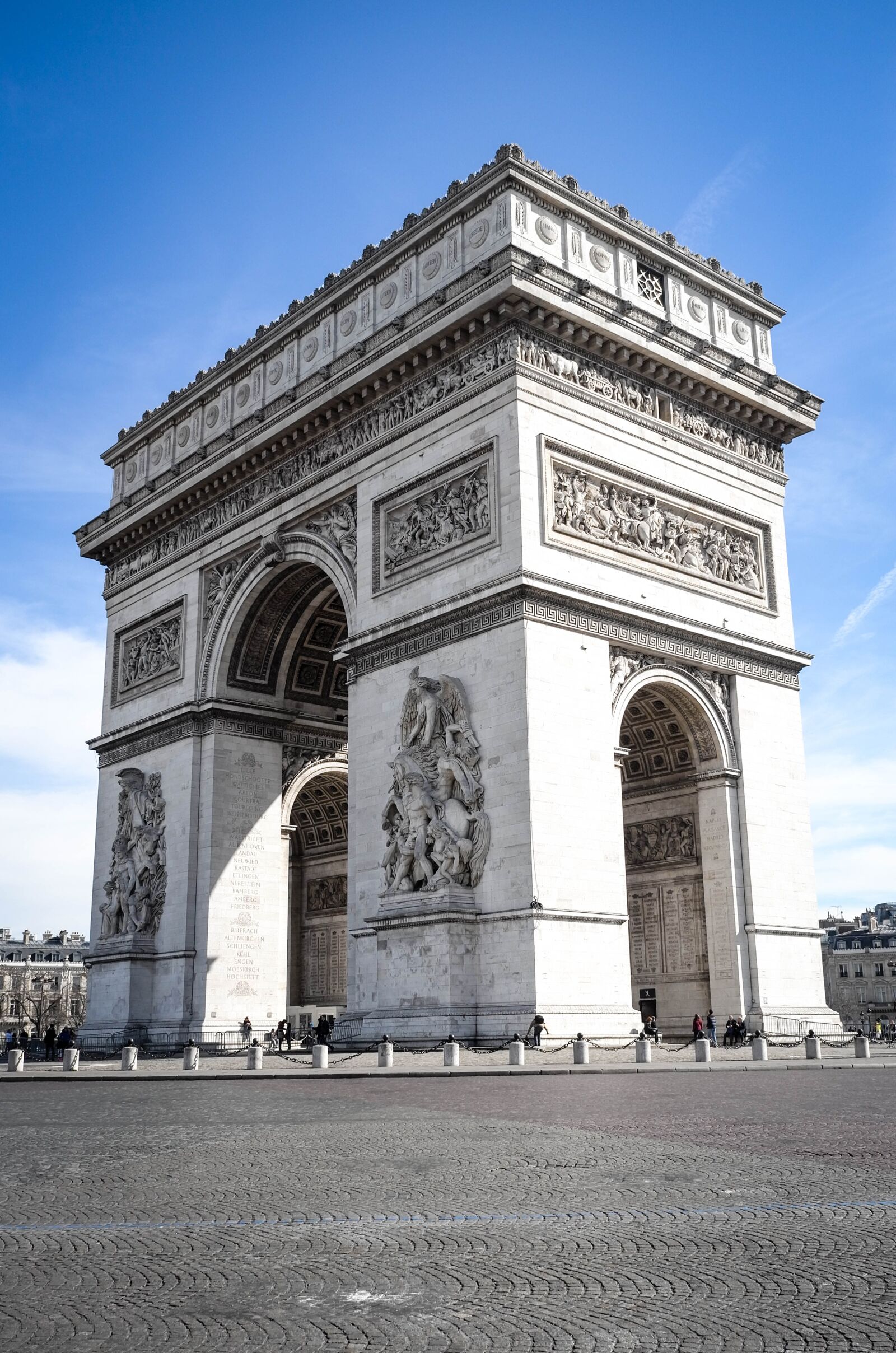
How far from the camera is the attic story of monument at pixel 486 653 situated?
24.6 meters

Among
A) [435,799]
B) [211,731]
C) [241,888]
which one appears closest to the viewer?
[435,799]

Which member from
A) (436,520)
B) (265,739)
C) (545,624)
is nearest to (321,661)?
(265,739)

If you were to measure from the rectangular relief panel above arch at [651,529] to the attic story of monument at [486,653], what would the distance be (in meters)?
0.07

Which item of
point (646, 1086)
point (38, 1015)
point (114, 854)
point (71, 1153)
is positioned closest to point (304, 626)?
point (114, 854)

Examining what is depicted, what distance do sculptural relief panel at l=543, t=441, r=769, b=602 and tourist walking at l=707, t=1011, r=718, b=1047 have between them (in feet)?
30.8

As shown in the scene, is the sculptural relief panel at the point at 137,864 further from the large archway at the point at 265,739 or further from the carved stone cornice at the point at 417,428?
the carved stone cornice at the point at 417,428

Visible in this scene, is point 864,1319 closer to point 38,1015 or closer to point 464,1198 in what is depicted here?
point 464,1198

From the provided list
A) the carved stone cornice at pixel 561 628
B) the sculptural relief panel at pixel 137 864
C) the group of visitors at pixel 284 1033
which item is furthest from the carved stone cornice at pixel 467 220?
the group of visitors at pixel 284 1033

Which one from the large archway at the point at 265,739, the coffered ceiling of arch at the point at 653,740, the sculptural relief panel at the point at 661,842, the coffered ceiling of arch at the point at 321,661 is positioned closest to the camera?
the coffered ceiling of arch at the point at 653,740

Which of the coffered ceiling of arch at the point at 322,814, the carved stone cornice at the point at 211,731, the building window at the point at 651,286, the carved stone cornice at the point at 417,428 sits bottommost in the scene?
the coffered ceiling of arch at the point at 322,814

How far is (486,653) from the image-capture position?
25297 millimetres

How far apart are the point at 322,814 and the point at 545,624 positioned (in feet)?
52.9

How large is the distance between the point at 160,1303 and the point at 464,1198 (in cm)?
252

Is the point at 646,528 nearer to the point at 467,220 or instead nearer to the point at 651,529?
the point at 651,529
